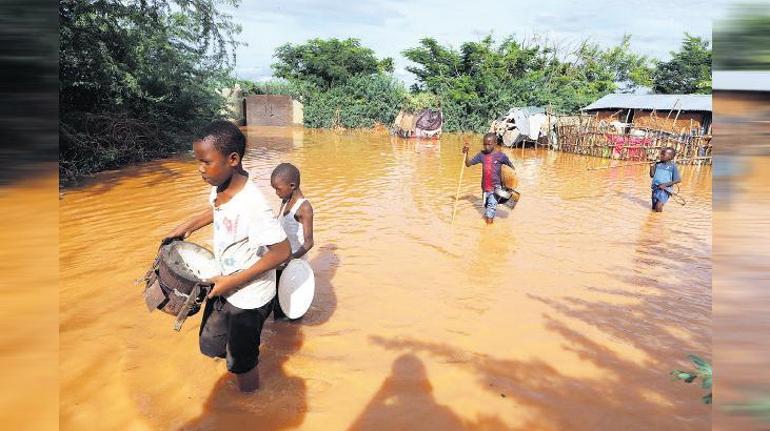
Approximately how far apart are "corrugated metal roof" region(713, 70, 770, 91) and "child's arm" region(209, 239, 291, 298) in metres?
2.20

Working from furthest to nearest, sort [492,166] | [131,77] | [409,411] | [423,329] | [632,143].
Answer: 1. [632,143]
2. [131,77]
3. [492,166]
4. [423,329]
5. [409,411]

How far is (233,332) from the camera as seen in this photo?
2857 mm

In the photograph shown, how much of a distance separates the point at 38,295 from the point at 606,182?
45.4 feet

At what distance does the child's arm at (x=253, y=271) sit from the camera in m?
2.66

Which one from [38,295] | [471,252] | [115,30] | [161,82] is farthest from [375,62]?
[38,295]

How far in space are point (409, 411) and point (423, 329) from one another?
3.85ft

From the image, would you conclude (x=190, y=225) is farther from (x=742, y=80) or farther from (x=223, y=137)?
(x=742, y=80)

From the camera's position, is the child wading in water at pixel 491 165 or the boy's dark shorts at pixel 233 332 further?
the child wading in water at pixel 491 165

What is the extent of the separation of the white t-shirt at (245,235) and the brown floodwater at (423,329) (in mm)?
811

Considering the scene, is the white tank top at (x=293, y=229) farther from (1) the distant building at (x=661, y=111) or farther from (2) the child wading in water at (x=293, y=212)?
(1) the distant building at (x=661, y=111)

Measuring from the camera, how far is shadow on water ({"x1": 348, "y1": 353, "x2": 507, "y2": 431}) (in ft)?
9.79

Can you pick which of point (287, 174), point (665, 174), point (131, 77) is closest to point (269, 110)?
point (131, 77)

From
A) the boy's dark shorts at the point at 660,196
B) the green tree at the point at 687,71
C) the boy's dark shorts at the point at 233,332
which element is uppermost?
the green tree at the point at 687,71

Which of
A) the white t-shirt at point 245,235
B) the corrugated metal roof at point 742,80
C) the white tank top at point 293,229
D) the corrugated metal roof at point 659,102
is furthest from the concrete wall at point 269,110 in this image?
the corrugated metal roof at point 742,80
